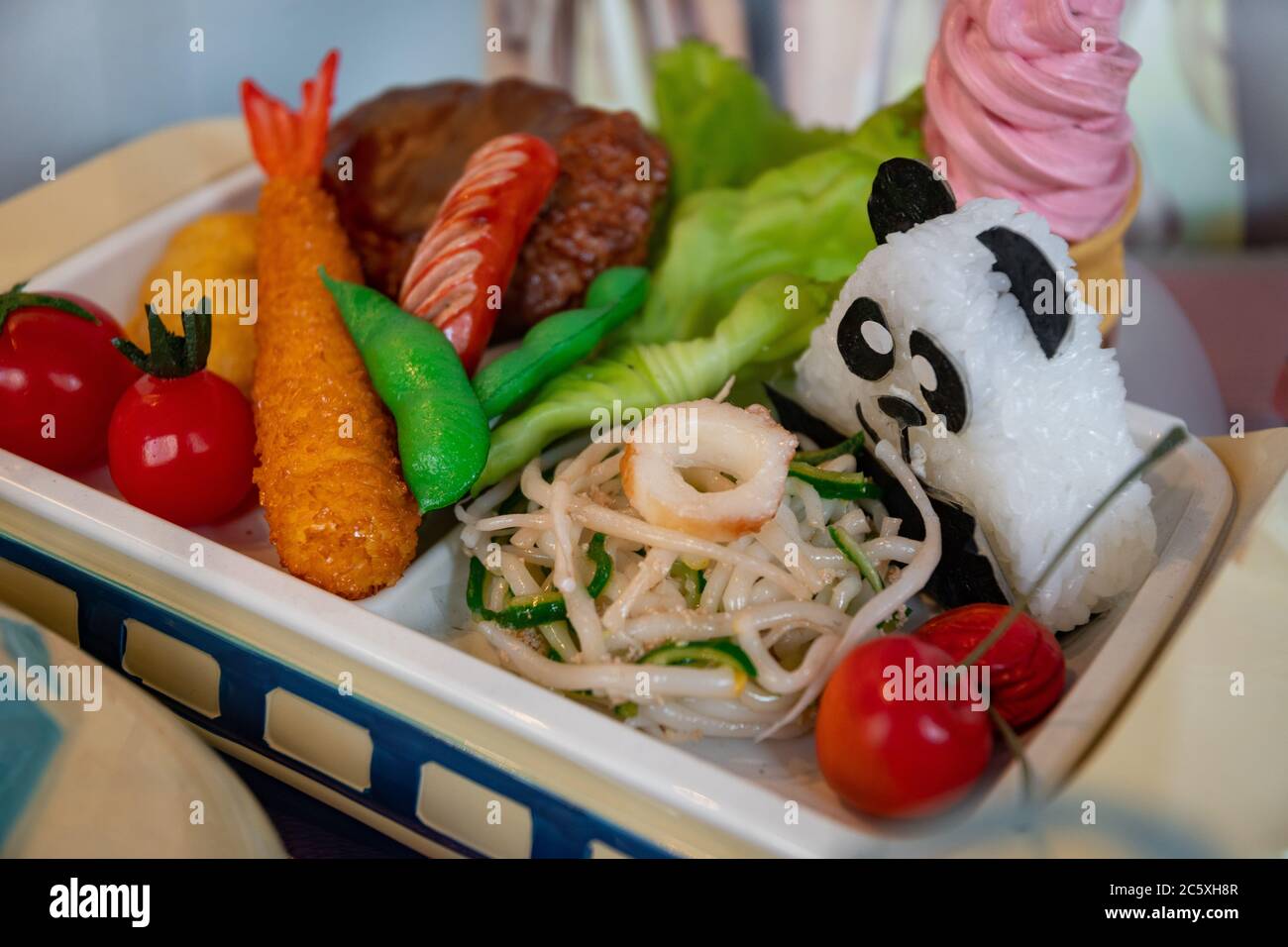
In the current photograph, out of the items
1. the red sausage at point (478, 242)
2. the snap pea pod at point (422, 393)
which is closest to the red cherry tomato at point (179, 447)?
the snap pea pod at point (422, 393)

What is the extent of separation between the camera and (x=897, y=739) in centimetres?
135

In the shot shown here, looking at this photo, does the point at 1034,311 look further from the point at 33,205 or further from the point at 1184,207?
the point at 1184,207

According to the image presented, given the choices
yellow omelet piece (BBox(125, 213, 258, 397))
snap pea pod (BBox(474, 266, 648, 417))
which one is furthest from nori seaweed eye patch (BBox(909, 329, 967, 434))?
yellow omelet piece (BBox(125, 213, 258, 397))

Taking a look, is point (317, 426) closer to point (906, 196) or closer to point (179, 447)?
point (179, 447)

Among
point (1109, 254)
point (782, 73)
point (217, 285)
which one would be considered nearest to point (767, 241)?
point (1109, 254)

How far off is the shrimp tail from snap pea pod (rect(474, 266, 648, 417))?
2.52ft

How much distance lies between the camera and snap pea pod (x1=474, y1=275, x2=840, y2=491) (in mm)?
1984

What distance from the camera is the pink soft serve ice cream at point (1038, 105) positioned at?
7.11 feet

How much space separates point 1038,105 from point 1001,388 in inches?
33.9

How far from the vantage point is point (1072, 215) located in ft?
7.53

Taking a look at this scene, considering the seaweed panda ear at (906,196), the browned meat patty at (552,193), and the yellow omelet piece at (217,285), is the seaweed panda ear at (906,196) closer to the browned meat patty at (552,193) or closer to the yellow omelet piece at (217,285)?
the browned meat patty at (552,193)

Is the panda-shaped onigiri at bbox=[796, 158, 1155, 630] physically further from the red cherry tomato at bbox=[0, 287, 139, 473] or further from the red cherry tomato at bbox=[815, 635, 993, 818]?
the red cherry tomato at bbox=[0, 287, 139, 473]
